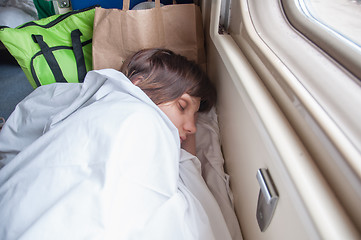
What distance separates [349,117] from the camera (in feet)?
1.01

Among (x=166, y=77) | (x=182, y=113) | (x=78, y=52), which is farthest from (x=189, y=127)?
(x=78, y=52)

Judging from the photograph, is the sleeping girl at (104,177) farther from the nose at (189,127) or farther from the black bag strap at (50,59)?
the black bag strap at (50,59)

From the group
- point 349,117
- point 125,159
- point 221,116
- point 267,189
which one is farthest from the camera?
point 221,116

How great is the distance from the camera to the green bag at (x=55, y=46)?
1.10 m

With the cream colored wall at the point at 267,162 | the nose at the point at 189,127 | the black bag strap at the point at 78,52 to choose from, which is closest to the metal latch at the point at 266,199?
the cream colored wall at the point at 267,162

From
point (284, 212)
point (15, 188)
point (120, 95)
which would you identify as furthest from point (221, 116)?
point (15, 188)

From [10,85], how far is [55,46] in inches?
53.2

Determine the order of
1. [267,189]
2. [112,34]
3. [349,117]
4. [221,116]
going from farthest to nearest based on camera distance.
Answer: [112,34], [221,116], [267,189], [349,117]

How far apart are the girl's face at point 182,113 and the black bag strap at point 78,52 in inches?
23.8

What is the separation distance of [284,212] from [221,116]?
0.54 m

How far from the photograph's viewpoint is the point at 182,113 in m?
0.90

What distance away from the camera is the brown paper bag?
3.19ft

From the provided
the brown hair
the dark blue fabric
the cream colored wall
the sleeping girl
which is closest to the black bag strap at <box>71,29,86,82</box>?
the brown hair

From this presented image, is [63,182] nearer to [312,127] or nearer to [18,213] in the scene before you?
[18,213]
